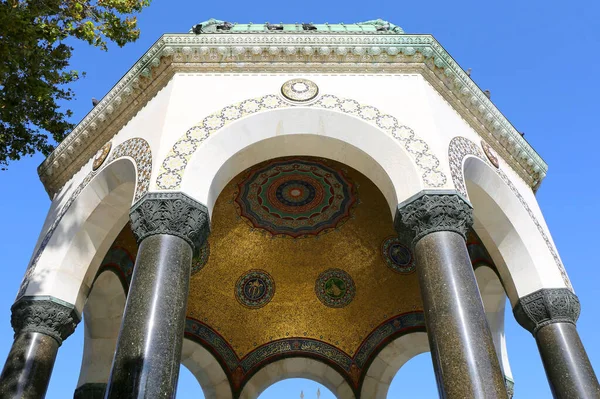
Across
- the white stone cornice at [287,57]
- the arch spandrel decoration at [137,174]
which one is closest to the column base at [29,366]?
the arch spandrel decoration at [137,174]

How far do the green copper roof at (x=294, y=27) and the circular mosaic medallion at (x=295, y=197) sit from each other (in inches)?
77.8

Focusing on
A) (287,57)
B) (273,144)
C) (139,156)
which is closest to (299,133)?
(273,144)

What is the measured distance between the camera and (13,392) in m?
5.36

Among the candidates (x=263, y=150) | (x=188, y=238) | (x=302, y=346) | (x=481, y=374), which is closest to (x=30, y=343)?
(x=188, y=238)

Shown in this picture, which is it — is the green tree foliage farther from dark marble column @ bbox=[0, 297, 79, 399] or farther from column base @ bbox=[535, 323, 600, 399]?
column base @ bbox=[535, 323, 600, 399]

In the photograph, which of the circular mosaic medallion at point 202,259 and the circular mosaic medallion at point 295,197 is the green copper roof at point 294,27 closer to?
the circular mosaic medallion at point 295,197

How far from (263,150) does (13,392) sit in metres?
3.57

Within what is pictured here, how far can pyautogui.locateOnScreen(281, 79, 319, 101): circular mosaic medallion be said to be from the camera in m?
A: 6.21

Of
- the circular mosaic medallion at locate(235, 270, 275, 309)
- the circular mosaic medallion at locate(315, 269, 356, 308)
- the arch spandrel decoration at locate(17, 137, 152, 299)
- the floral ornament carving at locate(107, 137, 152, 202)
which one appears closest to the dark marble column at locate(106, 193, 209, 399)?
the floral ornament carving at locate(107, 137, 152, 202)

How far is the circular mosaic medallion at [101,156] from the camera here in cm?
667

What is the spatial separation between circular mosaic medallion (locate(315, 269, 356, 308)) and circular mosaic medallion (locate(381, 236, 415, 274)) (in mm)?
867

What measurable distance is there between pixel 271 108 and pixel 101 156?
2.31m

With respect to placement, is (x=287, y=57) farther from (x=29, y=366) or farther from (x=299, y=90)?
(x=29, y=366)

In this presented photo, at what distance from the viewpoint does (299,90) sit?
6.30 meters
